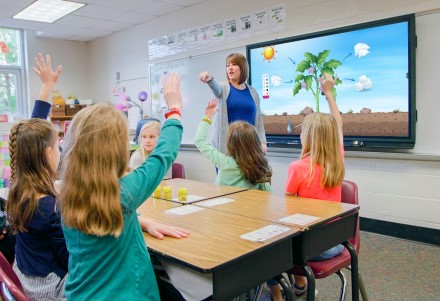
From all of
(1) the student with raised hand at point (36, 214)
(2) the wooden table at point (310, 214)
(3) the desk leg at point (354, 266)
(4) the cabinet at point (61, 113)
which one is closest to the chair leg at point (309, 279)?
(2) the wooden table at point (310, 214)

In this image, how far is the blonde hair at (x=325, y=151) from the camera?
1.94 meters

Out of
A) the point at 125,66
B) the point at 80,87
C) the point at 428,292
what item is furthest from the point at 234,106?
the point at 80,87

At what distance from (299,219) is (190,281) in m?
0.55

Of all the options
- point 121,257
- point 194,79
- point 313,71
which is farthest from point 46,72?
point 194,79

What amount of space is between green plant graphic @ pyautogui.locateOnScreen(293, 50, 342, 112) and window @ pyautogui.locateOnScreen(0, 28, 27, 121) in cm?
472

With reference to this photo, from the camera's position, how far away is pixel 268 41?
13.4 feet

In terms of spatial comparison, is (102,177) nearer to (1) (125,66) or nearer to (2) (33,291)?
(2) (33,291)

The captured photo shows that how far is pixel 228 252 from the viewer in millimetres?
1200

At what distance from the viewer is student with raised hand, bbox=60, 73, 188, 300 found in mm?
1088

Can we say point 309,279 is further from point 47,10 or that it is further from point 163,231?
point 47,10

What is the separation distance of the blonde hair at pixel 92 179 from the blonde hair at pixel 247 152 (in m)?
1.17

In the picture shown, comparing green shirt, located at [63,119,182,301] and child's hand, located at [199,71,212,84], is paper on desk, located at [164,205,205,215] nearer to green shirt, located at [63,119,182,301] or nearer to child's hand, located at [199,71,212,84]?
green shirt, located at [63,119,182,301]

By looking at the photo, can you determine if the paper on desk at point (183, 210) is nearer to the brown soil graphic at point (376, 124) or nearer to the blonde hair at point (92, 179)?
the blonde hair at point (92, 179)

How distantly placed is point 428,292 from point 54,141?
2.31 m
